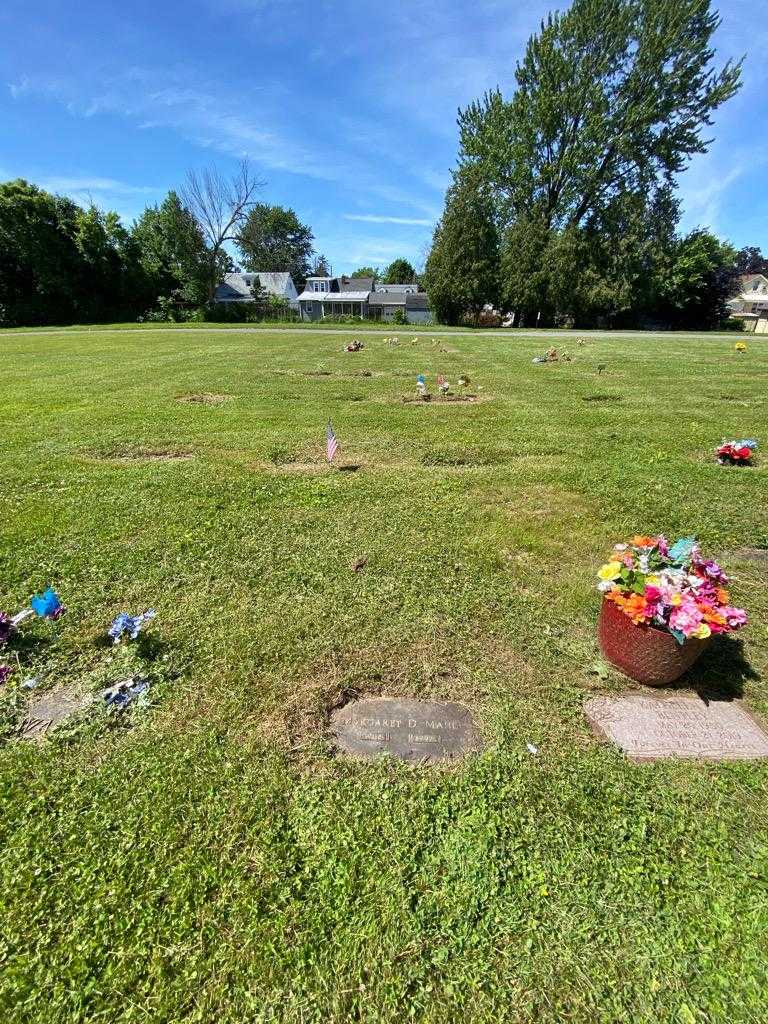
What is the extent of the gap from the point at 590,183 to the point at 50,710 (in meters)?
36.2

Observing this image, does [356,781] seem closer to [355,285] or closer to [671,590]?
[671,590]

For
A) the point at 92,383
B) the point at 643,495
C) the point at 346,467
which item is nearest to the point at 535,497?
the point at 643,495

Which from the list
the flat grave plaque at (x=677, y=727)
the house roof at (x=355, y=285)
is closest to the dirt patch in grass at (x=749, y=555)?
the flat grave plaque at (x=677, y=727)

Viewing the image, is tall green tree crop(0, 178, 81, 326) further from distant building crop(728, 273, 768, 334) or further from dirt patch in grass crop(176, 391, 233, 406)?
distant building crop(728, 273, 768, 334)

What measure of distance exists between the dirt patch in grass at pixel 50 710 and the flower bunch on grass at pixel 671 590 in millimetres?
2593

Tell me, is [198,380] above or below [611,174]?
below

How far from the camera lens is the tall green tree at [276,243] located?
6700 centimetres

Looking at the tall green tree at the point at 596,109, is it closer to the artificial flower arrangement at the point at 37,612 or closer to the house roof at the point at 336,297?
the house roof at the point at 336,297

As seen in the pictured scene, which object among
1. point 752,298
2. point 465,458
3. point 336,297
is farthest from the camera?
point 752,298

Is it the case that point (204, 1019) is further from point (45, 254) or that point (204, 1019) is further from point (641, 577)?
point (45, 254)

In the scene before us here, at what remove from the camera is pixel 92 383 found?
9.63 m

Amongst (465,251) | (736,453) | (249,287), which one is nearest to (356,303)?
(249,287)

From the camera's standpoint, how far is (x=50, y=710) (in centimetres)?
218

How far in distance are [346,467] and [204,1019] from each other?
4320 mm
